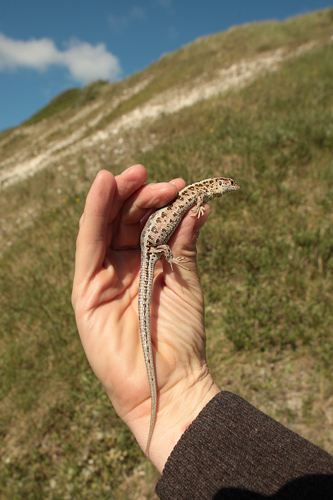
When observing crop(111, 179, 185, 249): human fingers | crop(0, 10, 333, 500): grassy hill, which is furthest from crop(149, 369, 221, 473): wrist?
crop(111, 179, 185, 249): human fingers

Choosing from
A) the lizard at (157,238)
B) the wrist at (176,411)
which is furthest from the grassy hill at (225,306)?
the lizard at (157,238)

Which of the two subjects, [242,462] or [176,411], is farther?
[176,411]

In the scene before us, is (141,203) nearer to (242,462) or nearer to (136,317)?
(136,317)

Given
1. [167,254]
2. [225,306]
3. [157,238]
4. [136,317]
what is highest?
[157,238]

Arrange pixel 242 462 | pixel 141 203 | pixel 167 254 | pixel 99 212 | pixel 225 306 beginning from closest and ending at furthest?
1. pixel 242 462
2. pixel 99 212
3. pixel 141 203
4. pixel 167 254
5. pixel 225 306

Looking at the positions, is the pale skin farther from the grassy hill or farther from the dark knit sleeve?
the grassy hill

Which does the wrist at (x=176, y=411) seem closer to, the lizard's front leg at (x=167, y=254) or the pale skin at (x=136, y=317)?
the pale skin at (x=136, y=317)

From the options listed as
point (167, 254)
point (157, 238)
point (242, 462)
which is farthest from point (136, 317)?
point (242, 462)

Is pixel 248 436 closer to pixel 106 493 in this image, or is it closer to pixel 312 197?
pixel 106 493
